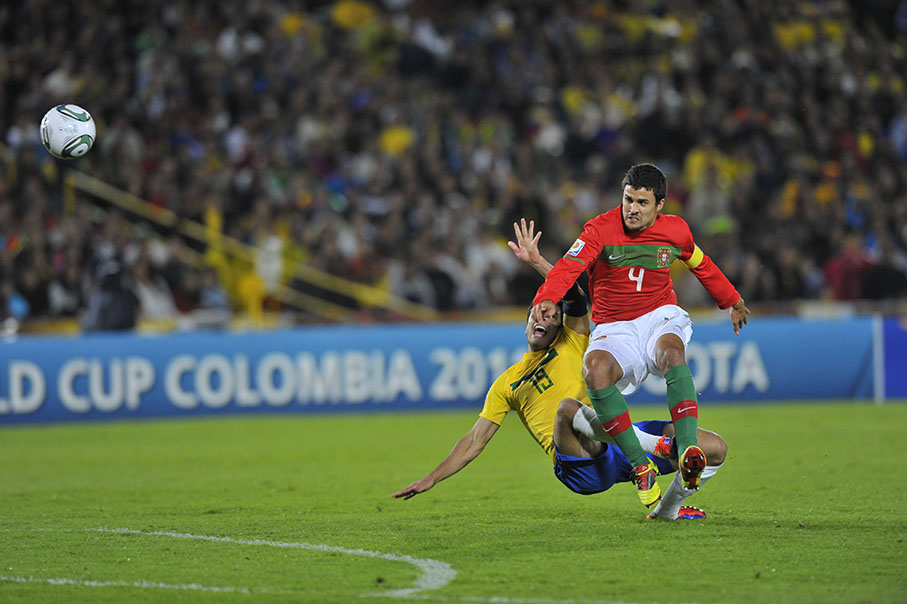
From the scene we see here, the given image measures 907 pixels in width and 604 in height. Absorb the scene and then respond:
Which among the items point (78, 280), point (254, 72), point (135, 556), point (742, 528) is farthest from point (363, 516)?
point (254, 72)

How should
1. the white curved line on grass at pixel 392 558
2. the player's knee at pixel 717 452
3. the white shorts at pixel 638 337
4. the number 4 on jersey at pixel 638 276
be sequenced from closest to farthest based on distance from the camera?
1. the white curved line on grass at pixel 392 558
2. the player's knee at pixel 717 452
3. the white shorts at pixel 638 337
4. the number 4 on jersey at pixel 638 276

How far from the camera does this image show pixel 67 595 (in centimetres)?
504

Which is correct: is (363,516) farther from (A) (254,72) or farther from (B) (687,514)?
(A) (254,72)

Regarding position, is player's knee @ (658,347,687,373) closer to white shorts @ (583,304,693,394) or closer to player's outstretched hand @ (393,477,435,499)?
white shorts @ (583,304,693,394)

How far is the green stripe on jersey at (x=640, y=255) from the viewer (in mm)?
6621

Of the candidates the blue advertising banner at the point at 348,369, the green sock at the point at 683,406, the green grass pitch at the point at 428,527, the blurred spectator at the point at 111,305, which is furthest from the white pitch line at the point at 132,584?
the blurred spectator at the point at 111,305

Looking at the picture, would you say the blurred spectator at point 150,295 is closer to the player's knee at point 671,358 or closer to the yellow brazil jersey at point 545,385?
the yellow brazil jersey at point 545,385

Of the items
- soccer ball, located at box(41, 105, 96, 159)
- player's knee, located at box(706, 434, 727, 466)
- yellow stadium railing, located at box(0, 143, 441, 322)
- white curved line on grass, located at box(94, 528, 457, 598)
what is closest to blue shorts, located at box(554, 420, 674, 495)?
player's knee, located at box(706, 434, 727, 466)

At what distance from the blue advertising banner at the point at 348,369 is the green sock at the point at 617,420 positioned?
25.6 ft

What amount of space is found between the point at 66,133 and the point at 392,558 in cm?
482

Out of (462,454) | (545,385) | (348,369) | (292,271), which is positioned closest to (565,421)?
(545,385)

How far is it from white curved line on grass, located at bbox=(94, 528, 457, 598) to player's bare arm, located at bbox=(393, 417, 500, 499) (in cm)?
42

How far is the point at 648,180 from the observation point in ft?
21.3

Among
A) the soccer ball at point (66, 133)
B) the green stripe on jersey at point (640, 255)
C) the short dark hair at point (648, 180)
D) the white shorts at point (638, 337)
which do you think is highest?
the soccer ball at point (66, 133)
